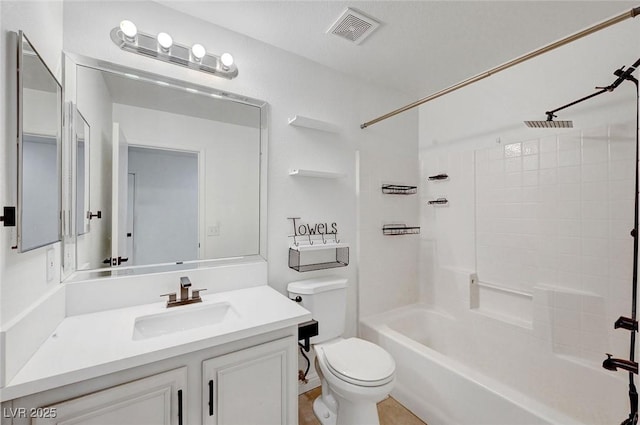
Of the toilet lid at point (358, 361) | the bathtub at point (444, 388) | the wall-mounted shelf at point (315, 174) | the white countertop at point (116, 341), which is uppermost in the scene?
the wall-mounted shelf at point (315, 174)

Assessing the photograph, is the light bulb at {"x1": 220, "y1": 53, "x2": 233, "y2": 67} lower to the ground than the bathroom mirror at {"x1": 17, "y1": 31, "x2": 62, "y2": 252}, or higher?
higher

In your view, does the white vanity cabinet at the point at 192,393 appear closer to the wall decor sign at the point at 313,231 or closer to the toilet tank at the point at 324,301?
the toilet tank at the point at 324,301

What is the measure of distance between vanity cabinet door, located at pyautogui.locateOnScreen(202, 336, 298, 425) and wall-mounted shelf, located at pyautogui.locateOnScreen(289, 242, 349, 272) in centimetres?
66

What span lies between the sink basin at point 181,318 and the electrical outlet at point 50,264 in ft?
1.23

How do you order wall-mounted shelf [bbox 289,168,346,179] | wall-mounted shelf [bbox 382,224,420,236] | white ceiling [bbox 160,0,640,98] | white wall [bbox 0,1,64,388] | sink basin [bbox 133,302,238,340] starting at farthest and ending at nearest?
wall-mounted shelf [bbox 382,224,420,236] < wall-mounted shelf [bbox 289,168,346,179] < white ceiling [bbox 160,0,640,98] < sink basin [bbox 133,302,238,340] < white wall [bbox 0,1,64,388]

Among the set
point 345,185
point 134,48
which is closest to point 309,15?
point 134,48

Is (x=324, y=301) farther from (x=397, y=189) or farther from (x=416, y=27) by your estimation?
(x=416, y=27)

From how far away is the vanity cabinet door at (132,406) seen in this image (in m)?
0.86

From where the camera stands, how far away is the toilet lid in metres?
1.45

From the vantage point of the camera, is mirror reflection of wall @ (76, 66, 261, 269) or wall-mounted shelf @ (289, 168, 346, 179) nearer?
mirror reflection of wall @ (76, 66, 261, 269)

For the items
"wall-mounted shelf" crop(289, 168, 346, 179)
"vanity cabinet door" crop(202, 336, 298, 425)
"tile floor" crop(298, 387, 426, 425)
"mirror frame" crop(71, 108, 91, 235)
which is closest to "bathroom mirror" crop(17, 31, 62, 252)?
"mirror frame" crop(71, 108, 91, 235)

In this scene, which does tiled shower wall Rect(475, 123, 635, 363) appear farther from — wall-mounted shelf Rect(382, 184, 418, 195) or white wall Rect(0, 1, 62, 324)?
white wall Rect(0, 1, 62, 324)

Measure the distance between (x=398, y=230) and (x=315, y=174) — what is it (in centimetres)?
100

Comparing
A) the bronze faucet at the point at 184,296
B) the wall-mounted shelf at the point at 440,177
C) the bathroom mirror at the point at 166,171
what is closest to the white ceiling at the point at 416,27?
the bathroom mirror at the point at 166,171
